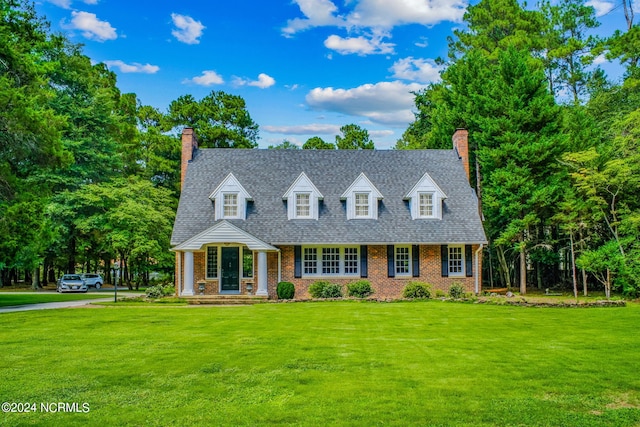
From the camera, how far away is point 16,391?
6879 mm

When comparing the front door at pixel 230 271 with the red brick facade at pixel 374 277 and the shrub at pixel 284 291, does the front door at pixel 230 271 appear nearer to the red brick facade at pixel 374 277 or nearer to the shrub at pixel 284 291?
the red brick facade at pixel 374 277

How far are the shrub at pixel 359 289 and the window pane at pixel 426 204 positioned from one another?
5.06 meters

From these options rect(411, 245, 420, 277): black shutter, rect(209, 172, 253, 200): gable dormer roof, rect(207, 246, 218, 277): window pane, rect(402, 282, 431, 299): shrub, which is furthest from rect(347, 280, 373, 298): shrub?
rect(209, 172, 253, 200): gable dormer roof

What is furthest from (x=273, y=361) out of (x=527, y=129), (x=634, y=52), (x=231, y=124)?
(x=231, y=124)

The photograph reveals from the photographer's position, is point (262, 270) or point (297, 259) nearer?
point (262, 270)

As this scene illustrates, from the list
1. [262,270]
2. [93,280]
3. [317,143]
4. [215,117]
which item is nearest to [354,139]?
[317,143]

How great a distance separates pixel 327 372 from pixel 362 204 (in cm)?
1765

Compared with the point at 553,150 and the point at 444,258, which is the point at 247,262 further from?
the point at 553,150

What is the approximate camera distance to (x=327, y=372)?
8.01 metres

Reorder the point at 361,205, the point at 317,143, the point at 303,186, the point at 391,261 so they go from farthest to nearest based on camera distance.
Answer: the point at 317,143 < the point at 361,205 < the point at 303,186 < the point at 391,261

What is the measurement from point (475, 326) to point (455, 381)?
20.7 feet

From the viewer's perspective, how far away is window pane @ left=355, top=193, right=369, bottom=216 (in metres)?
25.2

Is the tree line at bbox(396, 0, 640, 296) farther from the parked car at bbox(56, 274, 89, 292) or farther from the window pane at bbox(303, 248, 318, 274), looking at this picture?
the parked car at bbox(56, 274, 89, 292)

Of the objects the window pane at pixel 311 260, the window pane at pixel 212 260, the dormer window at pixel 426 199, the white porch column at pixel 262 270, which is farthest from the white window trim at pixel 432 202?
the window pane at pixel 212 260
